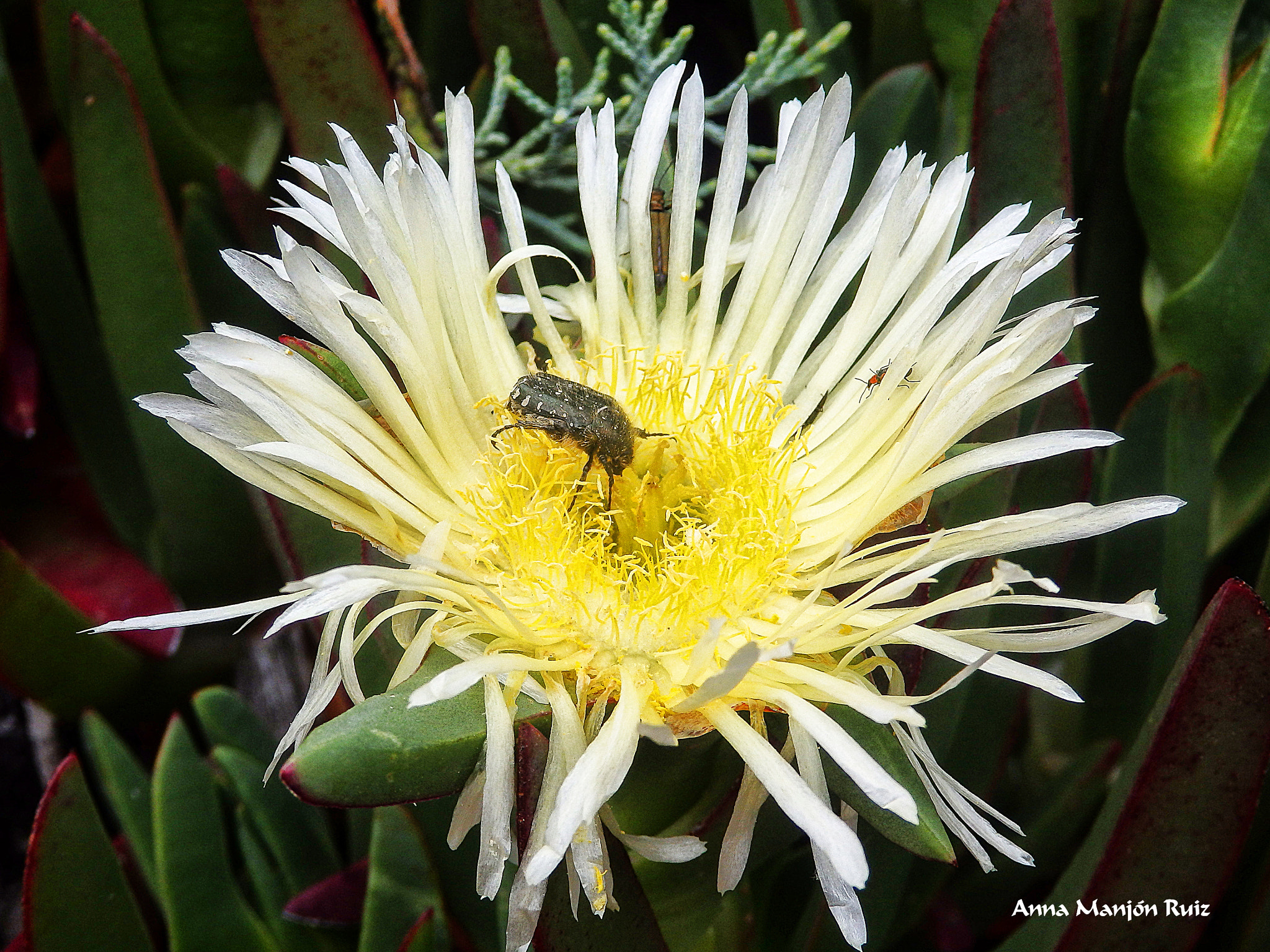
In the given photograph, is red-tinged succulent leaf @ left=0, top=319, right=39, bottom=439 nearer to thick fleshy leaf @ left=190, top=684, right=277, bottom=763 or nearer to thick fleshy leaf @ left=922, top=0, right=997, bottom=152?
thick fleshy leaf @ left=190, top=684, right=277, bottom=763

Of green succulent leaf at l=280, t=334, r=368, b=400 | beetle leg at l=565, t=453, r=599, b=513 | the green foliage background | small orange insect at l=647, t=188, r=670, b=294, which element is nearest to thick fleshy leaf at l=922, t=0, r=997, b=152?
the green foliage background

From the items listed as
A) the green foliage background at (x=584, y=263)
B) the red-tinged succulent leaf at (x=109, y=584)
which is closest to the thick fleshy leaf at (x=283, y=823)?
the green foliage background at (x=584, y=263)

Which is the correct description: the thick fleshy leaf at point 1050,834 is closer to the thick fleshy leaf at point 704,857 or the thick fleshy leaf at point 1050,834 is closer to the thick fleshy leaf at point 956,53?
the thick fleshy leaf at point 704,857

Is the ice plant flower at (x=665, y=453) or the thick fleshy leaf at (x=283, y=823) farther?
the thick fleshy leaf at (x=283, y=823)

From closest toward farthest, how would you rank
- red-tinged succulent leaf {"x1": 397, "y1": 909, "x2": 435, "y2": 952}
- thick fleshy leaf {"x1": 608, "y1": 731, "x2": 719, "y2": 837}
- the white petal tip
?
the white petal tip < thick fleshy leaf {"x1": 608, "y1": 731, "x2": 719, "y2": 837} < red-tinged succulent leaf {"x1": 397, "y1": 909, "x2": 435, "y2": 952}

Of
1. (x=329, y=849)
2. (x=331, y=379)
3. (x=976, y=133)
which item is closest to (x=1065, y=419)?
(x=976, y=133)

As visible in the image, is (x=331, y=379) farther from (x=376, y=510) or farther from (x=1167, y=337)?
(x=1167, y=337)

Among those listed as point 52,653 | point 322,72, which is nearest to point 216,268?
point 322,72
